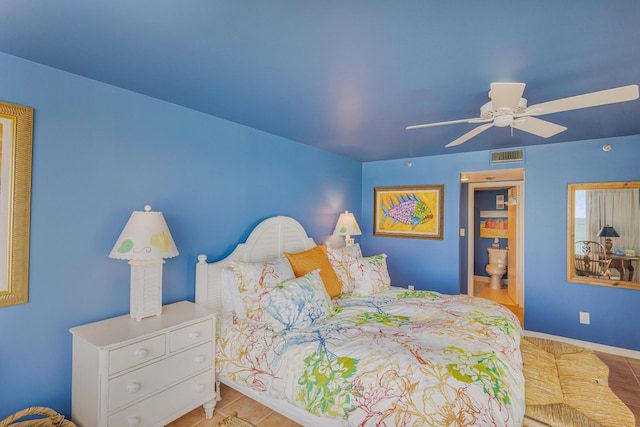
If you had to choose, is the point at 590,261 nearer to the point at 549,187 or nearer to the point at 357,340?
the point at 549,187

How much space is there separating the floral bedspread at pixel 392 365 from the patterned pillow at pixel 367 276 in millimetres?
523

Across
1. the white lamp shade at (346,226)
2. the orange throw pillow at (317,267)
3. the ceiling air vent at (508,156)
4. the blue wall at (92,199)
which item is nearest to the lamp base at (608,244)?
the ceiling air vent at (508,156)

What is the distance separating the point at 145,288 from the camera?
1.99 m

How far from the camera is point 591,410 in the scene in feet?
6.03

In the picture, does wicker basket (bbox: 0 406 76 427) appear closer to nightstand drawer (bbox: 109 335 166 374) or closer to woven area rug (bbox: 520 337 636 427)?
nightstand drawer (bbox: 109 335 166 374)

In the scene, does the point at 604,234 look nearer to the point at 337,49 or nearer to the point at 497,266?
the point at 497,266

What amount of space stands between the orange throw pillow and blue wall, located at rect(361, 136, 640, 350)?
1.89m

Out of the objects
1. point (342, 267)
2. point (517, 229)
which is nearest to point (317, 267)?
point (342, 267)

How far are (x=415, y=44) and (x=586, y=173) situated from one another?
3032 mm

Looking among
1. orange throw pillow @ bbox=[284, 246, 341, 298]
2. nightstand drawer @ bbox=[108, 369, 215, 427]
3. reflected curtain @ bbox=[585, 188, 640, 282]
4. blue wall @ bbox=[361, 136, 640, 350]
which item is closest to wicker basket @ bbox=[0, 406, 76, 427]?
nightstand drawer @ bbox=[108, 369, 215, 427]

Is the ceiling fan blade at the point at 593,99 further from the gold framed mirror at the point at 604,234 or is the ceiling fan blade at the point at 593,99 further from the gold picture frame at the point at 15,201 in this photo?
the gold picture frame at the point at 15,201

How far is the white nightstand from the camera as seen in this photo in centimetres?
163

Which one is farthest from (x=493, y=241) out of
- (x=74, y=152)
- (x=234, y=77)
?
(x=74, y=152)

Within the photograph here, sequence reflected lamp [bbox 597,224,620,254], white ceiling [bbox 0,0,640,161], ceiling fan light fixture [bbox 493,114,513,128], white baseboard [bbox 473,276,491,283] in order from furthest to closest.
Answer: white baseboard [bbox 473,276,491,283]
reflected lamp [bbox 597,224,620,254]
ceiling fan light fixture [bbox 493,114,513,128]
white ceiling [bbox 0,0,640,161]
